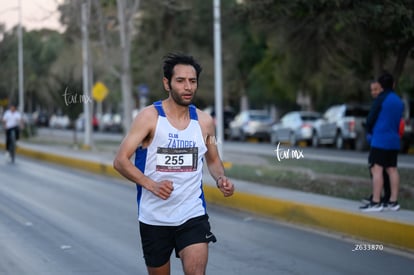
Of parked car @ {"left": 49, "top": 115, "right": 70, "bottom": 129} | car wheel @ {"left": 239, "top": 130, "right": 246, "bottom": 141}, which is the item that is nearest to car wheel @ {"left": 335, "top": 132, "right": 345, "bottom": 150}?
car wheel @ {"left": 239, "top": 130, "right": 246, "bottom": 141}

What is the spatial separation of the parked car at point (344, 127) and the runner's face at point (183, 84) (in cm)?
2526

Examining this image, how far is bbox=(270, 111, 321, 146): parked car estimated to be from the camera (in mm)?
36188

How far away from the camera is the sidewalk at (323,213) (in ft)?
31.0

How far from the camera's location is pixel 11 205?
13.3m

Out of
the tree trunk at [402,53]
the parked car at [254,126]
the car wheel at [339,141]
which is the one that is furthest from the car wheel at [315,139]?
the tree trunk at [402,53]

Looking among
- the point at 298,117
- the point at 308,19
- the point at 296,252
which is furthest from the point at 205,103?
the point at 296,252

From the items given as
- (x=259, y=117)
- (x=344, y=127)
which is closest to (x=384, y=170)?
(x=344, y=127)

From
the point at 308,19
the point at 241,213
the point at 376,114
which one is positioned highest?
the point at 308,19

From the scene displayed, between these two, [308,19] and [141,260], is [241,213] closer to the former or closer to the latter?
[141,260]

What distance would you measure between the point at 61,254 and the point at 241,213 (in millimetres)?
4436

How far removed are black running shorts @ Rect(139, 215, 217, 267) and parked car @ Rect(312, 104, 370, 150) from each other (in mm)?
25363

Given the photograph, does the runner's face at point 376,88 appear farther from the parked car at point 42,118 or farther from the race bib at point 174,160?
the parked car at point 42,118

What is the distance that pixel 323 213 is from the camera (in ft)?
35.6

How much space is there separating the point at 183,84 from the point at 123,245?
4.59 m
